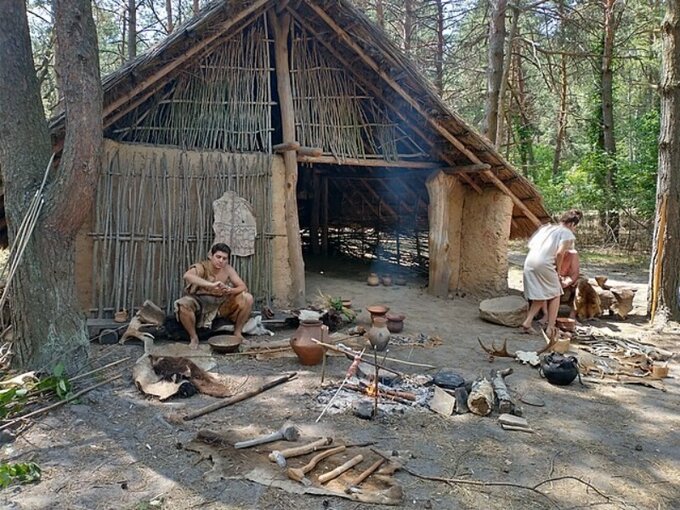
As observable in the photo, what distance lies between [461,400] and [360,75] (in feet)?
16.0

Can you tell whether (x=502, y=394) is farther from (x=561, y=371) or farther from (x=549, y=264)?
(x=549, y=264)

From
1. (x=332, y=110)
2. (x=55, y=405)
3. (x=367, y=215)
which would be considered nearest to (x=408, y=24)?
(x=367, y=215)

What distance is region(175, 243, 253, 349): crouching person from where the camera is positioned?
5113 millimetres

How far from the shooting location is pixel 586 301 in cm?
673

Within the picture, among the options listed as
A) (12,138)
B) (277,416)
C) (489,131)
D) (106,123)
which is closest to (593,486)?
(277,416)

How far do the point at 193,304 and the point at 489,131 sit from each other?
689 centimetres

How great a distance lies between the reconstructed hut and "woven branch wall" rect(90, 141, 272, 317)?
0.04ft

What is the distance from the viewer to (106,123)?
5.65m

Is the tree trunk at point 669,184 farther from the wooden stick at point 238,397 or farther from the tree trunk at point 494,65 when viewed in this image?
the wooden stick at point 238,397

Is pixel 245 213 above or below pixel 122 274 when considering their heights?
above

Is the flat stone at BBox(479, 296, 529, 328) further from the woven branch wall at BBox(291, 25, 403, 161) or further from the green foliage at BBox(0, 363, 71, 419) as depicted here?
the green foliage at BBox(0, 363, 71, 419)

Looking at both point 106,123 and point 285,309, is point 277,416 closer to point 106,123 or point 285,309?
point 285,309

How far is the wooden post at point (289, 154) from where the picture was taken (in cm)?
656

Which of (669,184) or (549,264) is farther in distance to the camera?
(669,184)
